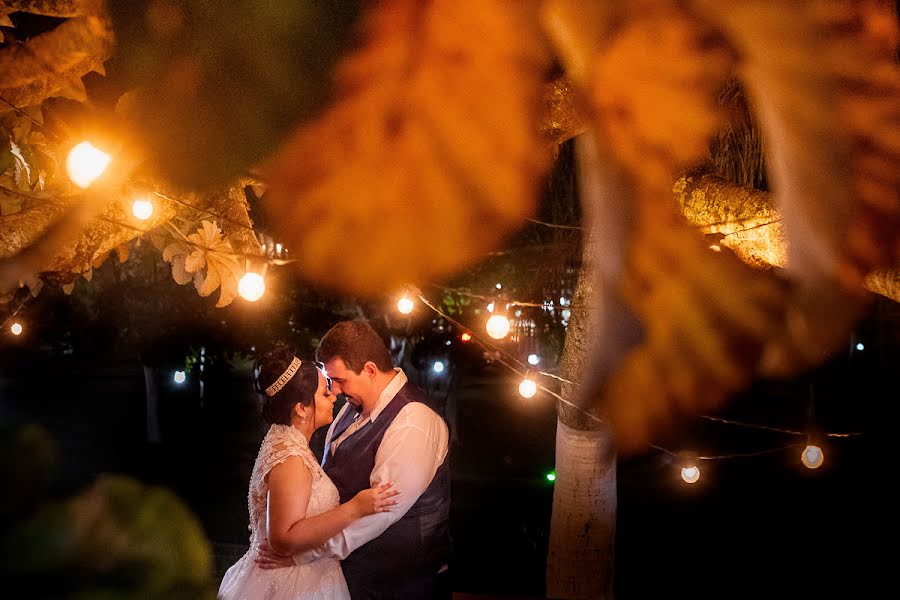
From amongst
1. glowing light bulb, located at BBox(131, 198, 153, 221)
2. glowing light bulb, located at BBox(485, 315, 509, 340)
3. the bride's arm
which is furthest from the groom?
glowing light bulb, located at BBox(485, 315, 509, 340)

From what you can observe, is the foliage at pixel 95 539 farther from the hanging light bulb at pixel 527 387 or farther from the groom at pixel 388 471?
the hanging light bulb at pixel 527 387

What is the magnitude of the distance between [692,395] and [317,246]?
600 cm

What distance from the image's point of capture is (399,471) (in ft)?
12.0

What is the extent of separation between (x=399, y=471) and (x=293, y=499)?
0.58 meters

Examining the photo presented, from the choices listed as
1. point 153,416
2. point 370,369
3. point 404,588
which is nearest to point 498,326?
point 370,369

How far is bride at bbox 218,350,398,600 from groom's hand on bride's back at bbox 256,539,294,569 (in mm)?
34

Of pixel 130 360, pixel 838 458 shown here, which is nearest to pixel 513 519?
pixel 838 458

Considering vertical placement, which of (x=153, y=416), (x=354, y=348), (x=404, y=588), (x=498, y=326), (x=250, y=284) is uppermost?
(x=153, y=416)

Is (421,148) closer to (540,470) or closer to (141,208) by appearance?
(141,208)

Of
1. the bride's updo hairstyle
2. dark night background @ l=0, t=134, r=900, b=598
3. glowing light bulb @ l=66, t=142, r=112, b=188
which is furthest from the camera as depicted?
Answer: dark night background @ l=0, t=134, r=900, b=598

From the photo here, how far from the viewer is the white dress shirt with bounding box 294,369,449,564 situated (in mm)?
3625

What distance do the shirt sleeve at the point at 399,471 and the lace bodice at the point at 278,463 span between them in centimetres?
23

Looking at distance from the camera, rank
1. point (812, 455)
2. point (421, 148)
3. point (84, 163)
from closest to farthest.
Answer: point (84, 163)
point (812, 455)
point (421, 148)

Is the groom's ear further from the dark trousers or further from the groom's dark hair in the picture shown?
the dark trousers
